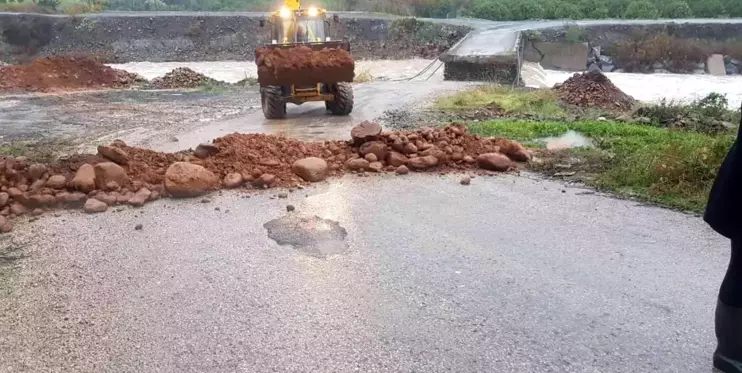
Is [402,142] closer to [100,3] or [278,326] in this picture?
[278,326]

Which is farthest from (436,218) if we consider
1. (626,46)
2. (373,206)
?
(626,46)

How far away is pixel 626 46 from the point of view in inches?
1297

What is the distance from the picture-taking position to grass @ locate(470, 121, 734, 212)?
7.24m

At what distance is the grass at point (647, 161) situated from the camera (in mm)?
7242

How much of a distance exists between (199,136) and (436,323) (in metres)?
8.69

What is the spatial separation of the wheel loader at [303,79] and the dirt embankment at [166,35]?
22.3 meters


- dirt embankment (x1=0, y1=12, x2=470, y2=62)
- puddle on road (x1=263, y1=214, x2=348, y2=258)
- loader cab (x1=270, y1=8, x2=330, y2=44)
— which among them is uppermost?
loader cab (x1=270, y1=8, x2=330, y2=44)

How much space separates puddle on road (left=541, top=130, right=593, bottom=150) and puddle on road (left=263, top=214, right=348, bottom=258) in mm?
4542

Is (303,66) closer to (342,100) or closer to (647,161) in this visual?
(342,100)

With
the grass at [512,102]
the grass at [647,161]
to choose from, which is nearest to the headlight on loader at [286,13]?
the grass at [512,102]

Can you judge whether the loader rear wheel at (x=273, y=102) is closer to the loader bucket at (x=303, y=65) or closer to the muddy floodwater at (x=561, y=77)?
the loader bucket at (x=303, y=65)

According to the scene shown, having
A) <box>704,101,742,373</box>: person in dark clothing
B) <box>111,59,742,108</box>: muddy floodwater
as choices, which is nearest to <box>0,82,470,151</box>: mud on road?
<box>111,59,742,108</box>: muddy floodwater

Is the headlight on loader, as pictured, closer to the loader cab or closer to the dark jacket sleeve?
the loader cab

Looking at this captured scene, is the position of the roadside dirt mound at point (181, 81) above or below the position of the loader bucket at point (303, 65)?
below
